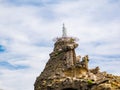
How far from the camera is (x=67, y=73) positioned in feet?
315

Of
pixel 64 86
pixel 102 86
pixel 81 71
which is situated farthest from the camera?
pixel 81 71

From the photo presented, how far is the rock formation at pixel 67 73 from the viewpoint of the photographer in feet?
286

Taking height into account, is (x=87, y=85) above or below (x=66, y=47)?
below

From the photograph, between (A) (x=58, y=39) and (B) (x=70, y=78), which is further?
(A) (x=58, y=39)

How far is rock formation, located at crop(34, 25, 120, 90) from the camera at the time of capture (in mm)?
87025

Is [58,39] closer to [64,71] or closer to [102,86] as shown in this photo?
[64,71]

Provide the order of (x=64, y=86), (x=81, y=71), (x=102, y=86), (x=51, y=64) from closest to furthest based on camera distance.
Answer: (x=102, y=86)
(x=64, y=86)
(x=81, y=71)
(x=51, y=64)

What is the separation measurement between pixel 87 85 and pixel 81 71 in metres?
11.0

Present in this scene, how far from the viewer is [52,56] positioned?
102438 millimetres

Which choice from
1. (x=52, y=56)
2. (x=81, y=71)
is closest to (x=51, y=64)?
(x=52, y=56)

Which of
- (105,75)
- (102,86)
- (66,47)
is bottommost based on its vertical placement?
(102,86)

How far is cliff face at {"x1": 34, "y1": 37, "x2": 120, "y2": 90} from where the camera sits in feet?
285

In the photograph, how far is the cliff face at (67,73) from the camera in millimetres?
86956

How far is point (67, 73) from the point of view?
9594 cm
